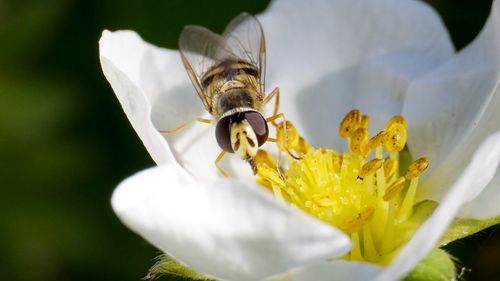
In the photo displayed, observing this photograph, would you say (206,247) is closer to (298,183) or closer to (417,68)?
(298,183)

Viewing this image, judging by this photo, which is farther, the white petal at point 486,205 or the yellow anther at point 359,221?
the yellow anther at point 359,221

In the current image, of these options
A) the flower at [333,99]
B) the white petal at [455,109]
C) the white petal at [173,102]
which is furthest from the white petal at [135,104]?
the white petal at [455,109]

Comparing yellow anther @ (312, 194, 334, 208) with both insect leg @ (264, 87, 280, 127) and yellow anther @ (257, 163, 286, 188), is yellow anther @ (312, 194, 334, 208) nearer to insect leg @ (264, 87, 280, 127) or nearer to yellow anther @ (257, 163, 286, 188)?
yellow anther @ (257, 163, 286, 188)

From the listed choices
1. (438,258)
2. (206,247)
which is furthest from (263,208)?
(438,258)

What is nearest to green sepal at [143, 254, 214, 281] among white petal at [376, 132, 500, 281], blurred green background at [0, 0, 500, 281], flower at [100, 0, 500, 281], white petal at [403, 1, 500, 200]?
flower at [100, 0, 500, 281]

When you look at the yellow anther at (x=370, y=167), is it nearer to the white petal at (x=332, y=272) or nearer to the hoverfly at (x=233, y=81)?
the hoverfly at (x=233, y=81)

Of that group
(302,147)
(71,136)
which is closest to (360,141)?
(302,147)

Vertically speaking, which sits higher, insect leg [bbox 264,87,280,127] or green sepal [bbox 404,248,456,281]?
insect leg [bbox 264,87,280,127]
